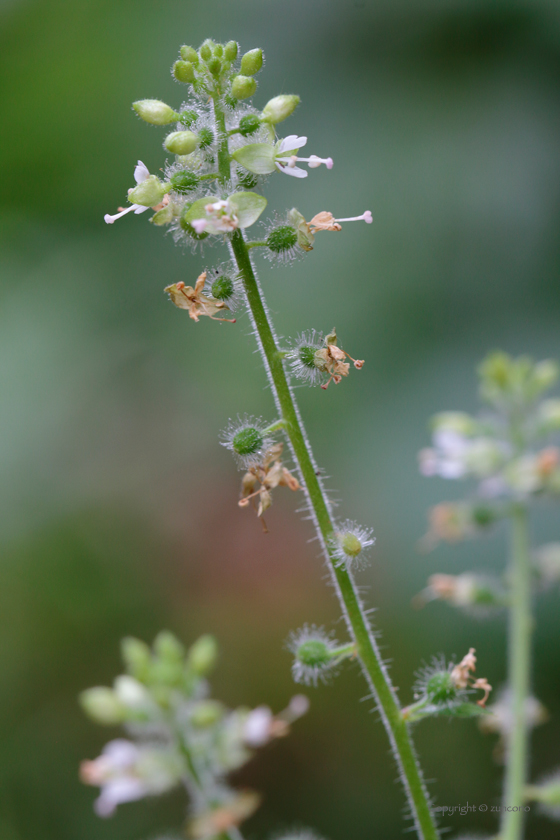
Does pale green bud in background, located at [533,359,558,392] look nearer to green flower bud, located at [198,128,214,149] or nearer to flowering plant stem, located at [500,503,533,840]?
flowering plant stem, located at [500,503,533,840]

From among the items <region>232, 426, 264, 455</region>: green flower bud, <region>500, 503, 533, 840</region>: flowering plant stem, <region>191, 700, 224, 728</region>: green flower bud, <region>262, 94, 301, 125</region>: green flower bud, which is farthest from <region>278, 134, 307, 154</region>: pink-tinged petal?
<region>191, 700, 224, 728</region>: green flower bud

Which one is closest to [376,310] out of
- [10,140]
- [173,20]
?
[173,20]

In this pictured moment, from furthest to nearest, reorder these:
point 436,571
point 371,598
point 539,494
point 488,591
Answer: point 371,598, point 436,571, point 488,591, point 539,494

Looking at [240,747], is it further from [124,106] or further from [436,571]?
[124,106]

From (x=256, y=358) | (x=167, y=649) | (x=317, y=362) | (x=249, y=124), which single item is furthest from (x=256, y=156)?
(x=256, y=358)

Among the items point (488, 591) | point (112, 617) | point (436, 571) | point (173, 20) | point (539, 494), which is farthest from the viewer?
point (173, 20)
